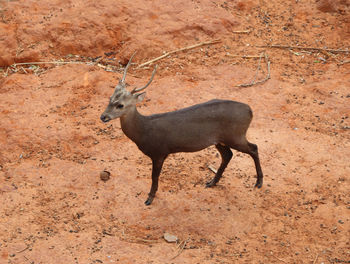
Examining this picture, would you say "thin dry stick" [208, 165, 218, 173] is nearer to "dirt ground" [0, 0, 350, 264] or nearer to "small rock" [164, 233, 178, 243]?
"dirt ground" [0, 0, 350, 264]

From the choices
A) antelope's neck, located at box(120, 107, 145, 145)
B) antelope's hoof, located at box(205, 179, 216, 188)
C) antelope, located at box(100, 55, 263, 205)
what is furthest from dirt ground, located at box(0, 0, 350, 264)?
antelope's neck, located at box(120, 107, 145, 145)

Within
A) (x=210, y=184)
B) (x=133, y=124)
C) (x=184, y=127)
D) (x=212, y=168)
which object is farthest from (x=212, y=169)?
(x=133, y=124)

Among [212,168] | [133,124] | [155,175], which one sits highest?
[133,124]

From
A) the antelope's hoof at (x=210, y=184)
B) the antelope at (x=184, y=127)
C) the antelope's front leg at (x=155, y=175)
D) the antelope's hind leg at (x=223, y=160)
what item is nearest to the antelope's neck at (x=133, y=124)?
the antelope at (x=184, y=127)

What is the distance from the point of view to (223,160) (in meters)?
7.09

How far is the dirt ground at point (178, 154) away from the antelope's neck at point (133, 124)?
3.92 ft

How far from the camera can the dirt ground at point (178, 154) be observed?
6.24 metres

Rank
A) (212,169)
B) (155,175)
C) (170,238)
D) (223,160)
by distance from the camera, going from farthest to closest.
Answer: (212,169)
(223,160)
(155,175)
(170,238)

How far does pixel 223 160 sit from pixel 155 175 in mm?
1131

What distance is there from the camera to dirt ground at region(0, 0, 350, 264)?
624 cm

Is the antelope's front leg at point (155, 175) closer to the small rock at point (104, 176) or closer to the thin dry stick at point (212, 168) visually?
the small rock at point (104, 176)

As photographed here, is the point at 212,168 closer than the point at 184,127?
No

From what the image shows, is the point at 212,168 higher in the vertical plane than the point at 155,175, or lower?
lower

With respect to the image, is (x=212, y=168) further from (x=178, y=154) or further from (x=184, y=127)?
(x=184, y=127)
